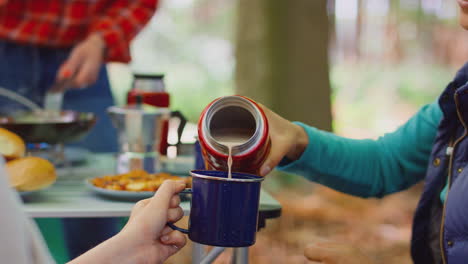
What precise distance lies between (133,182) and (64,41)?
1.09 m

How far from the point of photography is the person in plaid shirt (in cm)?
213

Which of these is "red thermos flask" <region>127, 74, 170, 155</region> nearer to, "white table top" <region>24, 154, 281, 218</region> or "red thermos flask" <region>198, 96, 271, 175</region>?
"white table top" <region>24, 154, 281, 218</region>

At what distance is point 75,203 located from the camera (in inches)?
48.8

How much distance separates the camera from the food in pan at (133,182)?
4.10ft

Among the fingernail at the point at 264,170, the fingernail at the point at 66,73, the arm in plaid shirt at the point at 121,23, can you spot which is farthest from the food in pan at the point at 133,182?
the arm in plaid shirt at the point at 121,23

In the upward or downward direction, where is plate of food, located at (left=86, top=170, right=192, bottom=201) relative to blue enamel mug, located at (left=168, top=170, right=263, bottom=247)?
downward

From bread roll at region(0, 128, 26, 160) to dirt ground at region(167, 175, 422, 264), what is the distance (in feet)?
5.21

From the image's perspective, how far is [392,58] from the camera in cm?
683

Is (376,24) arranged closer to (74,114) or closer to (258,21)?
(258,21)

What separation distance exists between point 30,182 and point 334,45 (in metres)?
5.66

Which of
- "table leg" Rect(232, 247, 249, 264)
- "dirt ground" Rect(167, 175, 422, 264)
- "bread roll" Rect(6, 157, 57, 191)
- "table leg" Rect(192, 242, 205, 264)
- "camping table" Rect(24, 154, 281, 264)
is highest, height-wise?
"bread roll" Rect(6, 157, 57, 191)

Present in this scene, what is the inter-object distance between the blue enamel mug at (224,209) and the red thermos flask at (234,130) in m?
0.11

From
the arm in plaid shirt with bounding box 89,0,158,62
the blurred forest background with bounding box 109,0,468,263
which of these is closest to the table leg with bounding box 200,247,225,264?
the arm in plaid shirt with bounding box 89,0,158,62

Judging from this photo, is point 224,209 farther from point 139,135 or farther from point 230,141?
point 139,135
